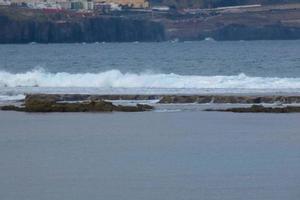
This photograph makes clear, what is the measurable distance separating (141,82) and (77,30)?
93.0 metres

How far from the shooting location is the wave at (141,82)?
4606 centimetres

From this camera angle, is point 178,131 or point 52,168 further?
point 178,131

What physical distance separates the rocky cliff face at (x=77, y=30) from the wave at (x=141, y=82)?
284 ft

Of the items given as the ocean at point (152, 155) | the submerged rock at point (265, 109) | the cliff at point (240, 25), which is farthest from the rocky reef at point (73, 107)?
the cliff at point (240, 25)

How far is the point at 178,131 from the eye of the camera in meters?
27.2

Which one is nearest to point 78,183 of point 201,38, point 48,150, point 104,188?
point 104,188

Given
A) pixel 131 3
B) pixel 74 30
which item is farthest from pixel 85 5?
pixel 74 30

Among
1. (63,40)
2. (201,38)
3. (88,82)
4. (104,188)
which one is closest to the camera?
(104,188)

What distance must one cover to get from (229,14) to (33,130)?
12824 cm

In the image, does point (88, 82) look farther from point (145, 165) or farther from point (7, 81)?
point (145, 165)

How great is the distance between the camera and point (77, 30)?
141125 mm

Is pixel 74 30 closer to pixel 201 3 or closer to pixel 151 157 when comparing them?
pixel 201 3

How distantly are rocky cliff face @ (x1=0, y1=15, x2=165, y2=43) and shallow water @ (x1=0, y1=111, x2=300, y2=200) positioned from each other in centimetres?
10914

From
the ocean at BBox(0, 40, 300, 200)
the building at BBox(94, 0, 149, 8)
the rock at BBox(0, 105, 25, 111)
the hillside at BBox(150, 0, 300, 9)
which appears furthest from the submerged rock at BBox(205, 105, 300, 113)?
the hillside at BBox(150, 0, 300, 9)
